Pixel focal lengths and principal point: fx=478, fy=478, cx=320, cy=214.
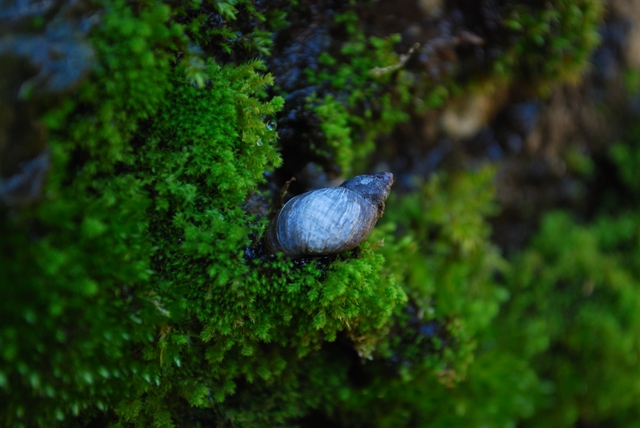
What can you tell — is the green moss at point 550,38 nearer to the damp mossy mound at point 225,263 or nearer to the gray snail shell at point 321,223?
the damp mossy mound at point 225,263

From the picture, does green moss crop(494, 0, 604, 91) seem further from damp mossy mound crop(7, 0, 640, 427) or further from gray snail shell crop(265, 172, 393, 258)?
gray snail shell crop(265, 172, 393, 258)

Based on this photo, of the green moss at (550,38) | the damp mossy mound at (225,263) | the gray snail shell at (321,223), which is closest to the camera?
the damp mossy mound at (225,263)

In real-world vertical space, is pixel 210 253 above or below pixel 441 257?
above

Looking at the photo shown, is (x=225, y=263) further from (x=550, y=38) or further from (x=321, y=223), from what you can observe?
(x=550, y=38)

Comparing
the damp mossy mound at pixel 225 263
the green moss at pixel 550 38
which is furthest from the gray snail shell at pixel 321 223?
the green moss at pixel 550 38

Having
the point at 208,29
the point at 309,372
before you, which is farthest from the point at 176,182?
the point at 309,372

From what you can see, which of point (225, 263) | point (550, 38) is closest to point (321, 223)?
point (225, 263)

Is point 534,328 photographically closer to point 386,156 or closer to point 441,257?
point 441,257

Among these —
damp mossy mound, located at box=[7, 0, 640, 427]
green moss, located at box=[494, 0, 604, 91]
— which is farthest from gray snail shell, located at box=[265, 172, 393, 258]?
green moss, located at box=[494, 0, 604, 91]
